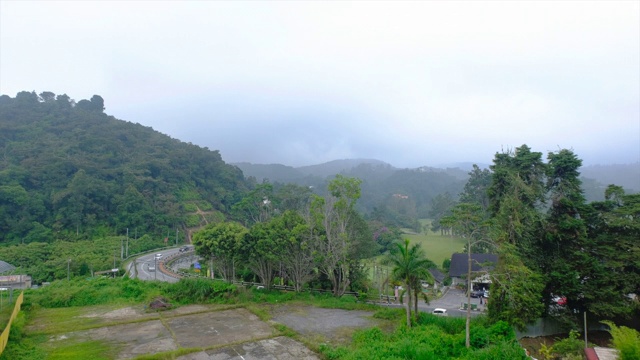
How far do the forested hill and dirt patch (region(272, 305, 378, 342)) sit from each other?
3330 centimetres

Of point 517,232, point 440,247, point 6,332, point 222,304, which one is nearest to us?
point 6,332

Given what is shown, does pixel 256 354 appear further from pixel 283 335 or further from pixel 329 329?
pixel 329 329

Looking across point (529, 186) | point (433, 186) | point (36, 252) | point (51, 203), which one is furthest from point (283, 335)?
point (433, 186)

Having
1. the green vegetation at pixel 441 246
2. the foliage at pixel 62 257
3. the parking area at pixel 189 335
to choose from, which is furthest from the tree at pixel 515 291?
the foliage at pixel 62 257

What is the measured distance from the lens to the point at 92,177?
50.1m

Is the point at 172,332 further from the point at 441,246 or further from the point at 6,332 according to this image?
the point at 441,246

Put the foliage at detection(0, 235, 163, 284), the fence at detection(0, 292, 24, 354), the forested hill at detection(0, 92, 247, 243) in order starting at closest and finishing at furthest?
the fence at detection(0, 292, 24, 354) < the foliage at detection(0, 235, 163, 284) < the forested hill at detection(0, 92, 247, 243)

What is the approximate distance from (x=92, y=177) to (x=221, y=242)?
34.2 meters

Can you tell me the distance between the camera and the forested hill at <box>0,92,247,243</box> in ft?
143

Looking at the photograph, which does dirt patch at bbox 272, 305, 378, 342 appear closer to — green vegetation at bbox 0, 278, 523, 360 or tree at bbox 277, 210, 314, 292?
green vegetation at bbox 0, 278, 523, 360

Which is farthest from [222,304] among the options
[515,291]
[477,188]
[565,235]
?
[477,188]

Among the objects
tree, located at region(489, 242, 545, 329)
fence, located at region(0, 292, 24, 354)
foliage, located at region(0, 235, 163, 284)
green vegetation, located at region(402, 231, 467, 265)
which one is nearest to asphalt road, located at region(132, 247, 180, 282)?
foliage, located at region(0, 235, 163, 284)

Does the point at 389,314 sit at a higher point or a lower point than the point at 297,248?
lower

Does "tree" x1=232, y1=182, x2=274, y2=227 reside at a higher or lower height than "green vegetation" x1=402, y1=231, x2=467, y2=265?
higher
